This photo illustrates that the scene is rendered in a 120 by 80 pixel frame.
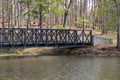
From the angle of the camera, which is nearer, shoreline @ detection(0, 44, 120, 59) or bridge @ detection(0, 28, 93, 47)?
bridge @ detection(0, 28, 93, 47)

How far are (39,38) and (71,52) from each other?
519 cm

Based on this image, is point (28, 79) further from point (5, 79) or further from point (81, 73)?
point (81, 73)

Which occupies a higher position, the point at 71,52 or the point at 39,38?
the point at 39,38

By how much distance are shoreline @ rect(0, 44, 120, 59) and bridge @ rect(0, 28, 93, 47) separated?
51.3 inches

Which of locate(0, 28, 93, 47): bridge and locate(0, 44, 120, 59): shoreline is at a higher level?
locate(0, 28, 93, 47): bridge

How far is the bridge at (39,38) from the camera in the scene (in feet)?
129

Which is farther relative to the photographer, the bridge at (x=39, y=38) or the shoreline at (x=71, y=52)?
the shoreline at (x=71, y=52)

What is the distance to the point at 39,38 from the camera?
41906 millimetres

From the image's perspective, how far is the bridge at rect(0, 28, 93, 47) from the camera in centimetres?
3928

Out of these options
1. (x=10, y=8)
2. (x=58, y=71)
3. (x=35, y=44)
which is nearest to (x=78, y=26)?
(x=10, y=8)

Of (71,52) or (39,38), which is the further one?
(71,52)

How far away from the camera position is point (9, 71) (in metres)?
27.1

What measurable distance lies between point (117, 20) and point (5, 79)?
23.3 metres

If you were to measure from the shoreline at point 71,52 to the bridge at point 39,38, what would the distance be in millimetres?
1304
